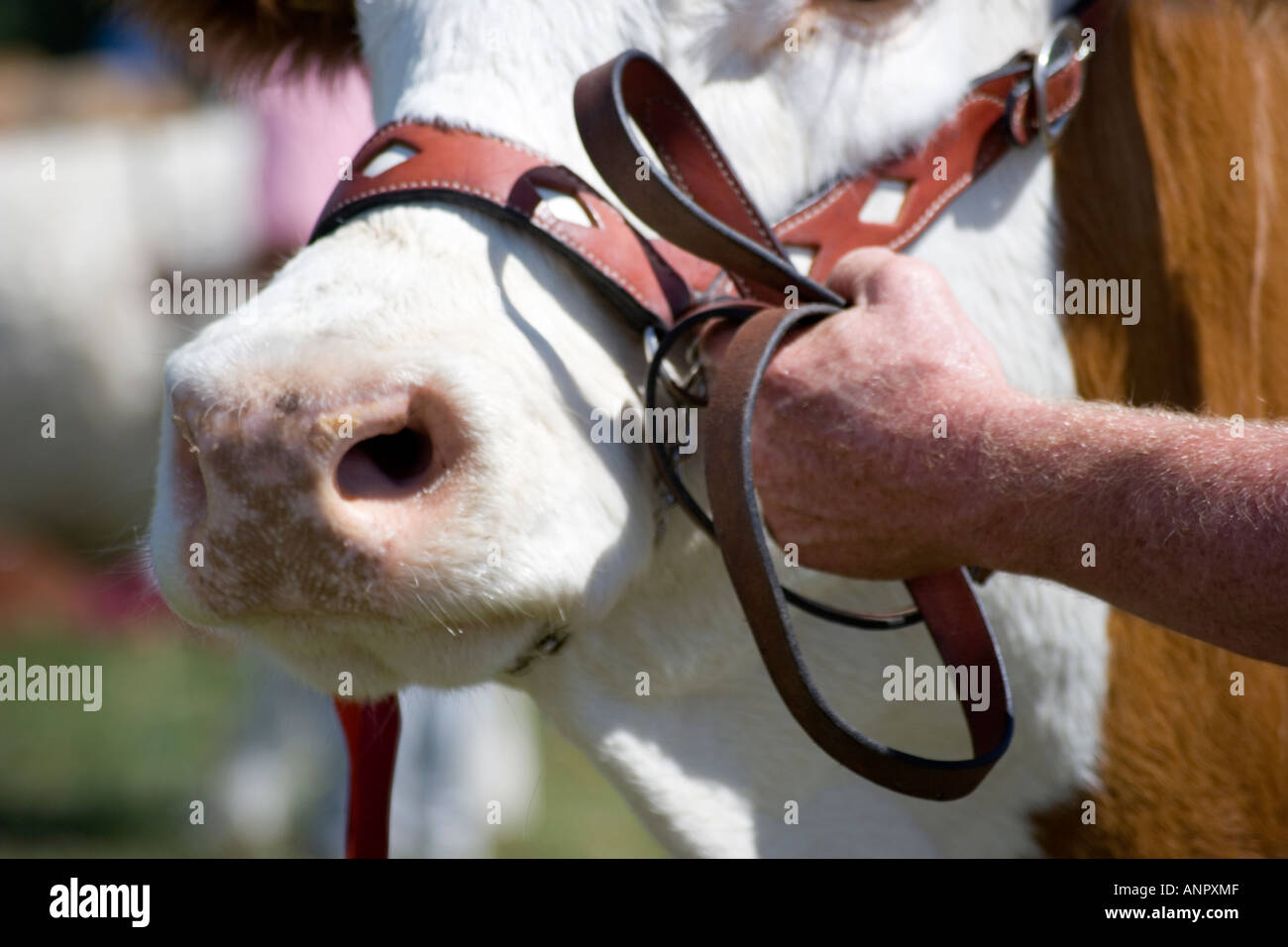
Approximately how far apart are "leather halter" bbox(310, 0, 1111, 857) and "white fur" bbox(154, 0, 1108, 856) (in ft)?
0.13

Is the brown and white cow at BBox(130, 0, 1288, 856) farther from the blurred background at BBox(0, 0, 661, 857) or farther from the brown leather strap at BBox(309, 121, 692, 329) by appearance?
the blurred background at BBox(0, 0, 661, 857)

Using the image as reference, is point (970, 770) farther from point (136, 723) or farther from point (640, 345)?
point (136, 723)

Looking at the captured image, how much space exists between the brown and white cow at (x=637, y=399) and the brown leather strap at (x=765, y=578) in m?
0.14

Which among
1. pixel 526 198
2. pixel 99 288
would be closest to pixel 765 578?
pixel 526 198

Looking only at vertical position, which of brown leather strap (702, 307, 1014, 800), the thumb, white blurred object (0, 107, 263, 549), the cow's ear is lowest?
brown leather strap (702, 307, 1014, 800)

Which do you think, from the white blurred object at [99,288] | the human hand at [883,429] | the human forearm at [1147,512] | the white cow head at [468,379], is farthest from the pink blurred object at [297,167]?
the human forearm at [1147,512]

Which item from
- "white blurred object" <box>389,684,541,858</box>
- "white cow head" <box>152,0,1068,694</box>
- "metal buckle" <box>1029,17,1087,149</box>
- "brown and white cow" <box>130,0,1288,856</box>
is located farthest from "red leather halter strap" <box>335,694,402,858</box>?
"white blurred object" <box>389,684,541,858</box>

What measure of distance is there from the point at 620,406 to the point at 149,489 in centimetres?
342

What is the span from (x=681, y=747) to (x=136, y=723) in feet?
18.7

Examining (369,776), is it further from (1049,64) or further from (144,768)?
(144,768)

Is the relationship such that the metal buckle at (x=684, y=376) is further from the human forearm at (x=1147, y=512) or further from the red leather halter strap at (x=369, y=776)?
the red leather halter strap at (x=369, y=776)

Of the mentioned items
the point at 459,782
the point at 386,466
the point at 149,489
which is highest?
the point at 149,489

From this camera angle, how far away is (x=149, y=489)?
4.62 meters

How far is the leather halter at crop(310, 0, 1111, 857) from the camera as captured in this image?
1464 mm
